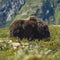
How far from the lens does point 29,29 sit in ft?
95.7

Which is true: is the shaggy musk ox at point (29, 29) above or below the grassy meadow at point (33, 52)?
below

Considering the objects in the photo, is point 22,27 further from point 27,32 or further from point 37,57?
point 37,57

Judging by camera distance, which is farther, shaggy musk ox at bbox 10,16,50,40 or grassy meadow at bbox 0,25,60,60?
shaggy musk ox at bbox 10,16,50,40

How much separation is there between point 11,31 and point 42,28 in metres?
3.01

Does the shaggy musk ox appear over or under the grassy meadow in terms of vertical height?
under

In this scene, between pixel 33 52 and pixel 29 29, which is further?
pixel 29 29

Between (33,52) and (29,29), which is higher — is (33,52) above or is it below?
above

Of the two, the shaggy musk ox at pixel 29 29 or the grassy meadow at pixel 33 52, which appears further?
the shaggy musk ox at pixel 29 29

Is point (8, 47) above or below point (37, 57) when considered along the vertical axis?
below

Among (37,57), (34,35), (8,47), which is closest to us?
(37,57)

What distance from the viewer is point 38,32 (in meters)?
29.0

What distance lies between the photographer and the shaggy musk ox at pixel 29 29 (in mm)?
28734

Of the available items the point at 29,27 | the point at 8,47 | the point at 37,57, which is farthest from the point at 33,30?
the point at 37,57

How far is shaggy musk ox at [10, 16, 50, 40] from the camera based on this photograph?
28.7 metres
